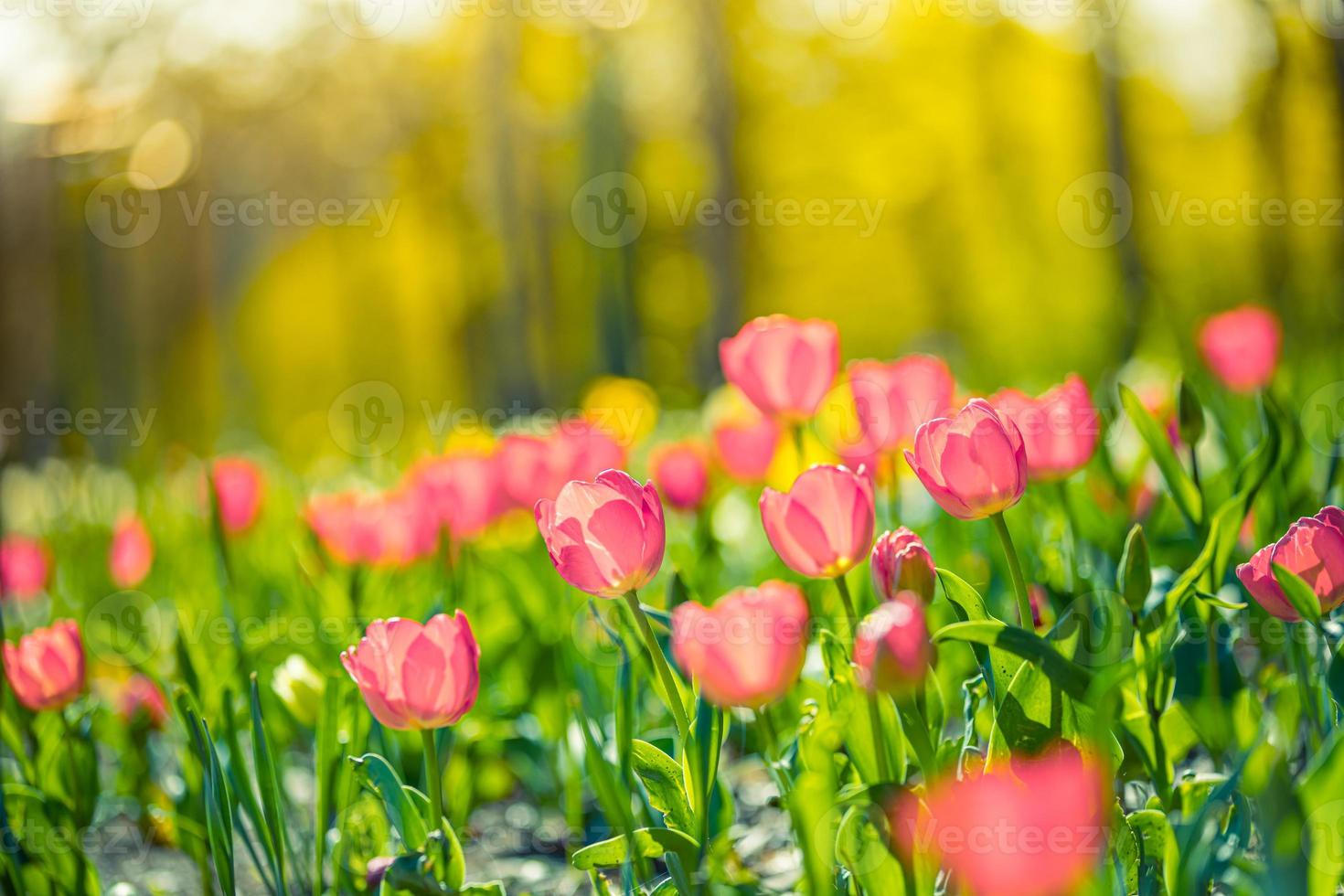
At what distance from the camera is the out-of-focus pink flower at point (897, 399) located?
1.46 m

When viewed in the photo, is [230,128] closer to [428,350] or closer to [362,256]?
[362,256]

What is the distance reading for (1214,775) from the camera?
1031 mm

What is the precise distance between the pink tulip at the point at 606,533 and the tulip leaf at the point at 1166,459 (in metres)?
0.58

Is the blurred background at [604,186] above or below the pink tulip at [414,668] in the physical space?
above

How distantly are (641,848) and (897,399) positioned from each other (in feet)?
2.31

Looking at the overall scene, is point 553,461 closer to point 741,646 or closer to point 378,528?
point 378,528

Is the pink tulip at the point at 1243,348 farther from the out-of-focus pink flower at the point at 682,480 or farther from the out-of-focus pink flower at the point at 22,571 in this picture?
the out-of-focus pink flower at the point at 22,571

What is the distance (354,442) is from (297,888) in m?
4.58

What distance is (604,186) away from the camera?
10.8 meters

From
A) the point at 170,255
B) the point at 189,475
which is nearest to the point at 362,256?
the point at 170,255
